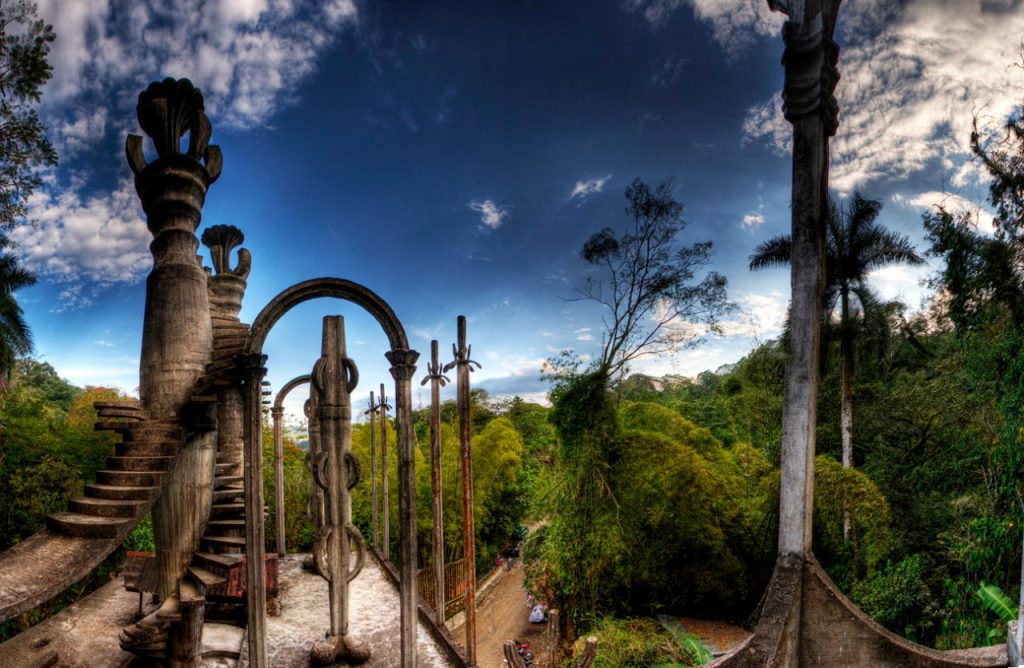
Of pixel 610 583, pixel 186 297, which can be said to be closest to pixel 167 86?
pixel 186 297

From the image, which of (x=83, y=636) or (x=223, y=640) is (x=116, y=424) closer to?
(x=223, y=640)

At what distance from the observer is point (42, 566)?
326cm

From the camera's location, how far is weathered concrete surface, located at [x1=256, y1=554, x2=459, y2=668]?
5098 mm

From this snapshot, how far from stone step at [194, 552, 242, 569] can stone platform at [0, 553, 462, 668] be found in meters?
1.47

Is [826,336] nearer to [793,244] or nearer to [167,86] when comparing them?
[793,244]

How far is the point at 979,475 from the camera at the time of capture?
35.1ft

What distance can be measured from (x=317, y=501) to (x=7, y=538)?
9.73 m

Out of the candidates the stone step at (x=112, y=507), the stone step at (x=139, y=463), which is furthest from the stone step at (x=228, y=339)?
the stone step at (x=112, y=507)

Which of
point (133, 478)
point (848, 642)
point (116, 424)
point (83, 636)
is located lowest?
point (83, 636)

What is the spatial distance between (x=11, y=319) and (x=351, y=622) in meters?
13.4

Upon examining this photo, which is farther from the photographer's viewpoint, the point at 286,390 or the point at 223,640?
the point at 286,390

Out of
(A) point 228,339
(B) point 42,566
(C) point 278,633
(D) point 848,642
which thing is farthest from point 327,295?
(C) point 278,633

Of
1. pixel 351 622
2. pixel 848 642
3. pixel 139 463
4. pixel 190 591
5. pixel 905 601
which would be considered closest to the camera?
pixel 848 642

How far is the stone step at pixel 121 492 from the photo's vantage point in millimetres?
3750
